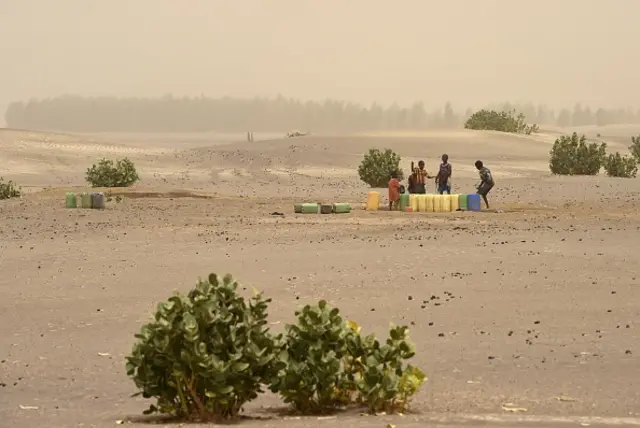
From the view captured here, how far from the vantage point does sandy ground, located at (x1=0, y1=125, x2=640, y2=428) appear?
31.1ft

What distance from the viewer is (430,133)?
7738 centimetres

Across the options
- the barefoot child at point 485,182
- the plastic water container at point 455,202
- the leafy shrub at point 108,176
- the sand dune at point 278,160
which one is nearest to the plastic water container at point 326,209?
the plastic water container at point 455,202

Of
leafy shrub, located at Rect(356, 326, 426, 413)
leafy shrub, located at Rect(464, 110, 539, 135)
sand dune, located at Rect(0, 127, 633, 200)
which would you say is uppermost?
leafy shrub, located at Rect(464, 110, 539, 135)

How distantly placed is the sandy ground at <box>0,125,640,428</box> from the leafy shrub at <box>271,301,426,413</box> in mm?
231

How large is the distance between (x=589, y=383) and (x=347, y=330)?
8.34 feet

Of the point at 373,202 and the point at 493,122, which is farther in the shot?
the point at 493,122

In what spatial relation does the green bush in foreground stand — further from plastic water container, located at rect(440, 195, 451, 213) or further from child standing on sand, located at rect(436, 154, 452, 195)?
child standing on sand, located at rect(436, 154, 452, 195)

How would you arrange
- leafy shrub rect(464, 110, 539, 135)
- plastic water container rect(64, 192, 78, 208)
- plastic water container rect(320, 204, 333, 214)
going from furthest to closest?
leafy shrub rect(464, 110, 539, 135) → plastic water container rect(64, 192, 78, 208) → plastic water container rect(320, 204, 333, 214)

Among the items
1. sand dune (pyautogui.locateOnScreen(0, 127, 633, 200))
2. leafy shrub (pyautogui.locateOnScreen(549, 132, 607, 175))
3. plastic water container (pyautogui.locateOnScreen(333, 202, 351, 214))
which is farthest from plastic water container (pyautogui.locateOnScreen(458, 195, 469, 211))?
leafy shrub (pyautogui.locateOnScreen(549, 132, 607, 175))

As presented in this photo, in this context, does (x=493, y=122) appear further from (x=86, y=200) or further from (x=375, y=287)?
(x=375, y=287)

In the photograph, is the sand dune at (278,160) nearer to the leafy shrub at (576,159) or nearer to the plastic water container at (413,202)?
the leafy shrub at (576,159)

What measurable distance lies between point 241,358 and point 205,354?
29 centimetres

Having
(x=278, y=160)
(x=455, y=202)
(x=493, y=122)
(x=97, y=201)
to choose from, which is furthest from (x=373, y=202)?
(x=493, y=122)

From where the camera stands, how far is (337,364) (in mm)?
8102
